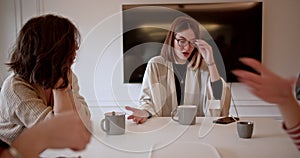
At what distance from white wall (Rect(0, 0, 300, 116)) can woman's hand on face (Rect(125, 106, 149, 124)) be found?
1551 mm

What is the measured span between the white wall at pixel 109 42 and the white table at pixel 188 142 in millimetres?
1706

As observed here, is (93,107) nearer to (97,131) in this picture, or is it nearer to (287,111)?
(97,131)

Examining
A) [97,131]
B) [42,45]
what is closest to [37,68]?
[42,45]

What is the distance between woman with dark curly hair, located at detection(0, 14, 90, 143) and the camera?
1.05 metres

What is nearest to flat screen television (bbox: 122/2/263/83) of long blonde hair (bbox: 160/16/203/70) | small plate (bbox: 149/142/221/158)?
Answer: long blonde hair (bbox: 160/16/203/70)

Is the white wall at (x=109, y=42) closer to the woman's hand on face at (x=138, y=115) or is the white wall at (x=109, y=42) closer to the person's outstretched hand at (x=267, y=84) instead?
the woman's hand on face at (x=138, y=115)

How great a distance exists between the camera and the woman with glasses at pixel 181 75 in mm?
1683

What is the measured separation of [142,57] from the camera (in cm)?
296

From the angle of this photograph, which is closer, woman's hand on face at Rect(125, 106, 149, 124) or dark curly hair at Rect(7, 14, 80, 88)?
dark curly hair at Rect(7, 14, 80, 88)

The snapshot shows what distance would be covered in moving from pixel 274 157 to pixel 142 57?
2126mm

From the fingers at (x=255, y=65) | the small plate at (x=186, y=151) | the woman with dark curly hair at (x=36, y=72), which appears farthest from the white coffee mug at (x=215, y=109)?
the fingers at (x=255, y=65)

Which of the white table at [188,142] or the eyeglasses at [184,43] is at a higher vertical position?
the eyeglasses at [184,43]

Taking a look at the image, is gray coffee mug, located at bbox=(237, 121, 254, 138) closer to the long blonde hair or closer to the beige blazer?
the beige blazer

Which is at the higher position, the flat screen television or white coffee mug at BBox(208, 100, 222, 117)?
the flat screen television
